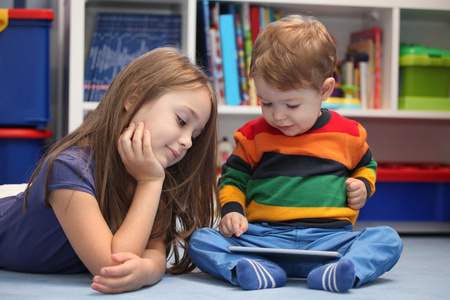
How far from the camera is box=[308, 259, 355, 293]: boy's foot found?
866 mm

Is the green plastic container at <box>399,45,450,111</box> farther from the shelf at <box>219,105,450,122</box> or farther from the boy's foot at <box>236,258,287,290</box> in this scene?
the boy's foot at <box>236,258,287,290</box>

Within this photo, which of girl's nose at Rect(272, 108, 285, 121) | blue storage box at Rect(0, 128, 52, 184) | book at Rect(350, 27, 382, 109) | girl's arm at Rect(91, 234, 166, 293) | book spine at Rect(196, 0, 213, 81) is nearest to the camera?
girl's arm at Rect(91, 234, 166, 293)

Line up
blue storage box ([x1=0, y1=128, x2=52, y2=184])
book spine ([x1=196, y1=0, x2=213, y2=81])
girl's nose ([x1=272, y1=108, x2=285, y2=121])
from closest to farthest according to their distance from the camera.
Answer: girl's nose ([x1=272, y1=108, x2=285, y2=121])
blue storage box ([x1=0, y1=128, x2=52, y2=184])
book spine ([x1=196, y1=0, x2=213, y2=81])

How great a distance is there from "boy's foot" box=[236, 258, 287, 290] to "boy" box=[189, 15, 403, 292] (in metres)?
0.02

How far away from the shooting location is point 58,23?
7.08ft

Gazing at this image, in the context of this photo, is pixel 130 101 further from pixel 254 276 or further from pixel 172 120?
pixel 254 276

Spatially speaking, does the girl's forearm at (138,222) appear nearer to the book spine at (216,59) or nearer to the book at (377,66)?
the book spine at (216,59)

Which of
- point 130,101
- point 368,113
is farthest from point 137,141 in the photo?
point 368,113

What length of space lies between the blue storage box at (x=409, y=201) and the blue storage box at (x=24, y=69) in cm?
113

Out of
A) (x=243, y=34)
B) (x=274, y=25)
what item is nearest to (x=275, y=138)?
(x=274, y=25)

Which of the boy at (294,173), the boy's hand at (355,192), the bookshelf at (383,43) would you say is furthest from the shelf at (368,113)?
the boy's hand at (355,192)

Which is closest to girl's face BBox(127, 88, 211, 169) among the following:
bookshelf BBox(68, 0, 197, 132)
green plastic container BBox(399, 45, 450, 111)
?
bookshelf BBox(68, 0, 197, 132)

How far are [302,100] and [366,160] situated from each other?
21 centimetres

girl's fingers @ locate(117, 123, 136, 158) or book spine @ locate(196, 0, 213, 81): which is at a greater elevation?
book spine @ locate(196, 0, 213, 81)
